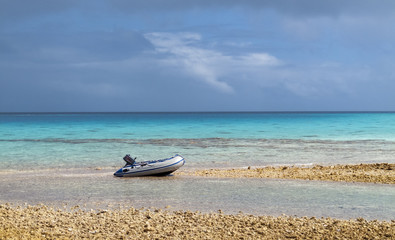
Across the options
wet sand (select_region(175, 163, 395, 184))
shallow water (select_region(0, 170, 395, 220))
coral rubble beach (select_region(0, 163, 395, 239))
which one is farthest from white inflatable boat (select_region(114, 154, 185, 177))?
coral rubble beach (select_region(0, 163, 395, 239))

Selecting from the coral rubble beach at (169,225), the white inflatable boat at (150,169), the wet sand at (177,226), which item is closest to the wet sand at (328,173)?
the white inflatable boat at (150,169)

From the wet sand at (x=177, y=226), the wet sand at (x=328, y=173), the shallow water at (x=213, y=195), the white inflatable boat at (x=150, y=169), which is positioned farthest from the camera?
the white inflatable boat at (x=150, y=169)

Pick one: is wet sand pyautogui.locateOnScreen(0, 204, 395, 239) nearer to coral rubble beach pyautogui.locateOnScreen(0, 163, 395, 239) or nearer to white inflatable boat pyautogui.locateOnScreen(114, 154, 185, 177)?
coral rubble beach pyautogui.locateOnScreen(0, 163, 395, 239)

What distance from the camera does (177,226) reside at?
8.84 m

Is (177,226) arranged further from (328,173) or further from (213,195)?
(328,173)

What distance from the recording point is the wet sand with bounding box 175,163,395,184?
15.9 metres

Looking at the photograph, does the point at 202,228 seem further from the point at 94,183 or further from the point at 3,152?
the point at 3,152

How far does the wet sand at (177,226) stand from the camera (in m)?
8.14

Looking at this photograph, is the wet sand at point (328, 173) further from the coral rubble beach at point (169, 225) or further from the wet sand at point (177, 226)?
the wet sand at point (177, 226)

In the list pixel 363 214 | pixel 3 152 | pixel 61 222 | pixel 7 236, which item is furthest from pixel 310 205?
pixel 3 152

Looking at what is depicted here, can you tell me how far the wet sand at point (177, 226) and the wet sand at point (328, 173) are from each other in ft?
21.9

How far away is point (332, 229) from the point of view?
8.64 metres

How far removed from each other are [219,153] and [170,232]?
19520 mm

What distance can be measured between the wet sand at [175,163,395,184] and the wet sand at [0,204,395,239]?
6.67 meters
